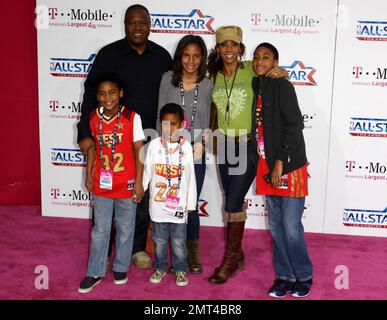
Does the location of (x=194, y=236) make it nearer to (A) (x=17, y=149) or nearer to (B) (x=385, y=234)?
(B) (x=385, y=234)

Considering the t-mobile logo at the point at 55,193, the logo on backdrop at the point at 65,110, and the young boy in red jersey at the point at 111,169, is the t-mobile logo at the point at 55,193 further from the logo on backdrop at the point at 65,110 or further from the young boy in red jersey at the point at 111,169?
the young boy in red jersey at the point at 111,169

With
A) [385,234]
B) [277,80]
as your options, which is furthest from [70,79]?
[385,234]

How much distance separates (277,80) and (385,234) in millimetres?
2159

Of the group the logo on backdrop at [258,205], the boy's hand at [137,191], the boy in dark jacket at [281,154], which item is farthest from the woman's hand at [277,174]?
the logo on backdrop at [258,205]

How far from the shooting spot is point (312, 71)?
4.08m

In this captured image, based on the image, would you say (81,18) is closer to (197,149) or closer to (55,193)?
(55,193)

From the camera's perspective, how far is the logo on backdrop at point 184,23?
4113 millimetres

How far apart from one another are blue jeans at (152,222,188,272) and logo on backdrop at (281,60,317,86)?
67.3 inches

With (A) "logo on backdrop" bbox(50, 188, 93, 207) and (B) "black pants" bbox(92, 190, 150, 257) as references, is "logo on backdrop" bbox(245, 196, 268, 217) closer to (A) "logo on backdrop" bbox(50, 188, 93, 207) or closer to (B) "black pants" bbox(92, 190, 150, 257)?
(B) "black pants" bbox(92, 190, 150, 257)

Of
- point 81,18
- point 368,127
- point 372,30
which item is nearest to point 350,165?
point 368,127

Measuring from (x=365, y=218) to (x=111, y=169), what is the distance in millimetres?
2387

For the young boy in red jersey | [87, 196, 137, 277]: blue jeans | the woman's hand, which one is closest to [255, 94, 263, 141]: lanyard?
the woman's hand

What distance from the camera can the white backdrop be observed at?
402cm

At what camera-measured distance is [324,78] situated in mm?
4078
